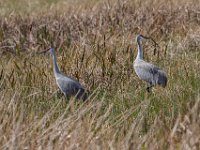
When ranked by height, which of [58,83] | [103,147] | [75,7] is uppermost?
[103,147]

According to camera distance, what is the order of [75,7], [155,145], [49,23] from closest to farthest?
1. [155,145]
2. [49,23]
3. [75,7]

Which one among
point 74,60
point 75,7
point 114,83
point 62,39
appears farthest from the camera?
point 75,7

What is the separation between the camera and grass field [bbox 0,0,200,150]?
16.8 ft

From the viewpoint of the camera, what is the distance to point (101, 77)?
8617 millimetres

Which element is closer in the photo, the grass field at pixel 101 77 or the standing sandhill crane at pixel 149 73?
the grass field at pixel 101 77

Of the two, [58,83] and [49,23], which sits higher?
[58,83]

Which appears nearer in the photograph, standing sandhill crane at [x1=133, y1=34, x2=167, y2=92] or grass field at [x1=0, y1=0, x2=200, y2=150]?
grass field at [x1=0, y1=0, x2=200, y2=150]

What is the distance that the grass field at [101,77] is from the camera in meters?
5.12

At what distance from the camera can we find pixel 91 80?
8672mm

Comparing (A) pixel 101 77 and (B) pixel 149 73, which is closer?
(A) pixel 101 77

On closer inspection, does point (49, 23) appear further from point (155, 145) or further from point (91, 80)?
point (155, 145)

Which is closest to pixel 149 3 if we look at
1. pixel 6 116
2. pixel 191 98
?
pixel 191 98

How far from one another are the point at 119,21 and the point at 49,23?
1385 mm

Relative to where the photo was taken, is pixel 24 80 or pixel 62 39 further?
pixel 62 39
